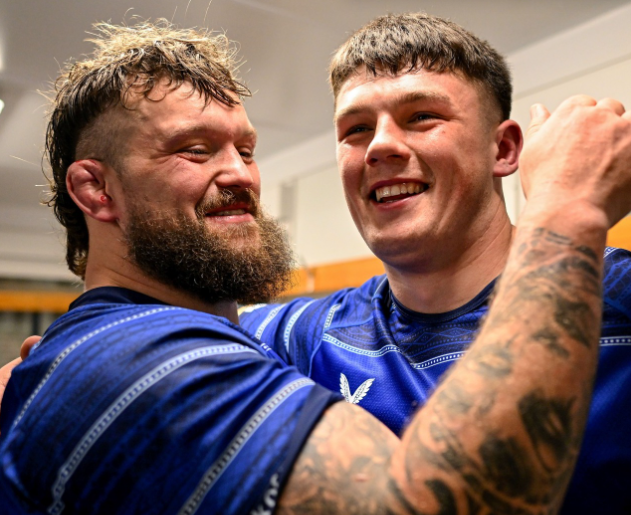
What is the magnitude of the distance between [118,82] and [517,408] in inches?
34.4

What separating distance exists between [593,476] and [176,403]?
588mm

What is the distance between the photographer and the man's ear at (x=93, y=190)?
1141mm

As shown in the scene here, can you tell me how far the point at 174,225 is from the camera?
1100 millimetres

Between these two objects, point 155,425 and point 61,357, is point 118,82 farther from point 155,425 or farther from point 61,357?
point 155,425

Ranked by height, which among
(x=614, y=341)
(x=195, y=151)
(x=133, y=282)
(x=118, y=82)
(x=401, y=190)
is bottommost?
(x=614, y=341)

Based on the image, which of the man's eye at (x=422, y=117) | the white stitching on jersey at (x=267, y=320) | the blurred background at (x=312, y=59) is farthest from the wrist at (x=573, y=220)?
the blurred background at (x=312, y=59)

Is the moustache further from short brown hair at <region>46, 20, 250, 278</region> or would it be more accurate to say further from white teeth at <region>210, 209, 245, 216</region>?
short brown hair at <region>46, 20, 250, 278</region>

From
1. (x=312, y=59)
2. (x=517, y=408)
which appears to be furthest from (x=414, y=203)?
(x=312, y=59)

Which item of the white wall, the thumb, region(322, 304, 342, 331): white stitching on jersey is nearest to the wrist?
the thumb

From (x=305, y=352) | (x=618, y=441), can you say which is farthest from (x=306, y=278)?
(x=618, y=441)

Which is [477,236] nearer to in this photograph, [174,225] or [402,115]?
[402,115]

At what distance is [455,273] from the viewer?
1230mm

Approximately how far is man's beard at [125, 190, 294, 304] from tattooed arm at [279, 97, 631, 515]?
41 centimetres

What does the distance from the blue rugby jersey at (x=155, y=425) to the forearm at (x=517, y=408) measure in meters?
0.15
